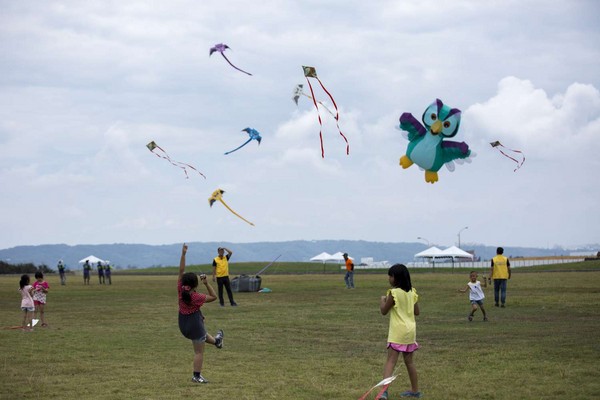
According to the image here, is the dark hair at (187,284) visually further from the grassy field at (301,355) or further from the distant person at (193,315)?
the grassy field at (301,355)

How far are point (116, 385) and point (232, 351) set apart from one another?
372cm

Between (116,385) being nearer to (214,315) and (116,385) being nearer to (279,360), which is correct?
(279,360)

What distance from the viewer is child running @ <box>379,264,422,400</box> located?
9.53 metres

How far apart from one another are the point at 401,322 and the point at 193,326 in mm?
3025

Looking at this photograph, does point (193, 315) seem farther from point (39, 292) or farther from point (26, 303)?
point (39, 292)

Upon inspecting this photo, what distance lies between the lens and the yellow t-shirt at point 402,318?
31.3 feet

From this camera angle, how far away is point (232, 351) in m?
14.1

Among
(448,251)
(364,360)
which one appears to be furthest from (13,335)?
(448,251)

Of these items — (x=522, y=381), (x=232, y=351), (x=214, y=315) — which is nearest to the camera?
(x=522, y=381)

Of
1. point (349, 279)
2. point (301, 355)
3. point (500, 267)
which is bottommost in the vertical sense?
point (301, 355)

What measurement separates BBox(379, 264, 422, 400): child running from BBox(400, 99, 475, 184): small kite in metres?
6.35

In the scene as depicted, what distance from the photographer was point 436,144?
51.3 ft

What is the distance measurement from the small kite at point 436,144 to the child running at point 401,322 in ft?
20.8

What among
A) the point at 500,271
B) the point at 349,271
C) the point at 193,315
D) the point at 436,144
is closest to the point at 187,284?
the point at 193,315
